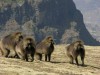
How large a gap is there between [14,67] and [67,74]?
84.4 inches

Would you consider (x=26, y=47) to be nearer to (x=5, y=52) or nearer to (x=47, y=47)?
(x=47, y=47)

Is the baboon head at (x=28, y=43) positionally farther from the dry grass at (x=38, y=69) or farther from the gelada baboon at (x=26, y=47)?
the dry grass at (x=38, y=69)

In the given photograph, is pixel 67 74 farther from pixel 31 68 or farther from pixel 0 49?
pixel 0 49

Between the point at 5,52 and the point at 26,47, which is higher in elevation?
the point at 26,47

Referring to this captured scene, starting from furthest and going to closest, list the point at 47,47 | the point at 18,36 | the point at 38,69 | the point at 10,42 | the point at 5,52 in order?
the point at 5,52, the point at 47,47, the point at 10,42, the point at 18,36, the point at 38,69

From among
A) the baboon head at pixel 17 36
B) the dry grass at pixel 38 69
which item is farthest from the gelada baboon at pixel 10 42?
the dry grass at pixel 38 69

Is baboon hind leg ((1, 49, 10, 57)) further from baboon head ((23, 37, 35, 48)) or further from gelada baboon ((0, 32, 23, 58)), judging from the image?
baboon head ((23, 37, 35, 48))

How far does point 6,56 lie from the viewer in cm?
1878

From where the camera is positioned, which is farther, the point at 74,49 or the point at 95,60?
the point at 95,60

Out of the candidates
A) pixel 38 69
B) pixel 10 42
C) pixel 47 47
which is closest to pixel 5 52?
pixel 10 42

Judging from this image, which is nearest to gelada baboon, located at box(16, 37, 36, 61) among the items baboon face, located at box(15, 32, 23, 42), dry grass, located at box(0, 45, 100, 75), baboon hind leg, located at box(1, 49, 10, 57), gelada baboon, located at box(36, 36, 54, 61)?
dry grass, located at box(0, 45, 100, 75)

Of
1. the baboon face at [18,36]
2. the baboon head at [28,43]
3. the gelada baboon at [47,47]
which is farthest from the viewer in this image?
the gelada baboon at [47,47]

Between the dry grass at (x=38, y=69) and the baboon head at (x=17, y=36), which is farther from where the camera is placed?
the baboon head at (x=17, y=36)

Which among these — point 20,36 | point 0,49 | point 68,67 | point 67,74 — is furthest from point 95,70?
point 0,49
